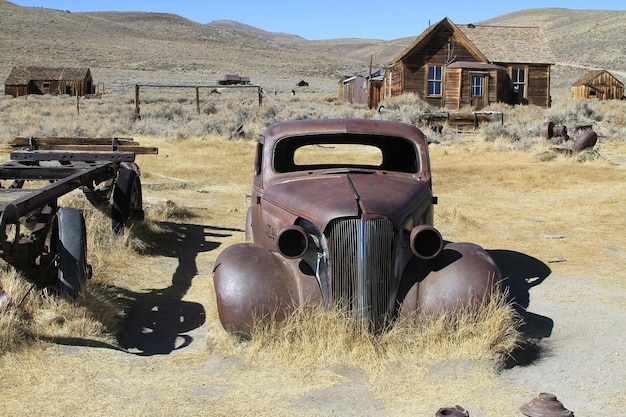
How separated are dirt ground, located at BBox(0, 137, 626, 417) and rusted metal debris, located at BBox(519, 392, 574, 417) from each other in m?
0.17

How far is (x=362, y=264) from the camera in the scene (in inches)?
202

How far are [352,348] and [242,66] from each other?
8717 centimetres

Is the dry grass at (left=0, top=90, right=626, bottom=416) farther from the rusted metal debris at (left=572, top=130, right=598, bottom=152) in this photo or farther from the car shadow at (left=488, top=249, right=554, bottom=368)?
the rusted metal debris at (left=572, top=130, right=598, bottom=152)

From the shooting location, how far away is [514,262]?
8445mm

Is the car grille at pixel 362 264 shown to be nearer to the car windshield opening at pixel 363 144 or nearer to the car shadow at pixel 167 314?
the car shadow at pixel 167 314

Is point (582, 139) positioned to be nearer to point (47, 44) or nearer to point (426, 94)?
point (426, 94)

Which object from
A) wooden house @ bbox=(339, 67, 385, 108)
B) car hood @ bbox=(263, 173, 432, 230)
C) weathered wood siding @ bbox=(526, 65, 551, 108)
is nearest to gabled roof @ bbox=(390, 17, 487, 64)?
weathered wood siding @ bbox=(526, 65, 551, 108)

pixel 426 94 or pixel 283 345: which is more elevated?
pixel 426 94

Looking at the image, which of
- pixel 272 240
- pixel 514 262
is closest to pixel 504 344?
pixel 272 240

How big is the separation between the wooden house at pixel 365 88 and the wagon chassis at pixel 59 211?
29642 millimetres

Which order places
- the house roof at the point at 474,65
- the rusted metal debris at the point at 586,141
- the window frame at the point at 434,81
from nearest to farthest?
1. the rusted metal debris at the point at 586,141
2. the house roof at the point at 474,65
3. the window frame at the point at 434,81

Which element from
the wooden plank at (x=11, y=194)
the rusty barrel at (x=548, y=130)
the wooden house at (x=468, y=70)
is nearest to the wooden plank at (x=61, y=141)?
the wooden plank at (x=11, y=194)

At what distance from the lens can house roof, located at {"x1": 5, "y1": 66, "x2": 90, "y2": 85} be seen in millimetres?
53719

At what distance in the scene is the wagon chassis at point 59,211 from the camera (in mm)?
5551
